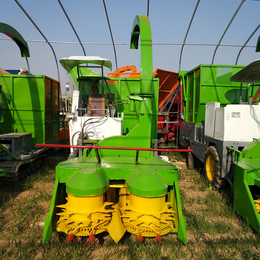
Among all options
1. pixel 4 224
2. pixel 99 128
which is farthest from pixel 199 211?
pixel 4 224

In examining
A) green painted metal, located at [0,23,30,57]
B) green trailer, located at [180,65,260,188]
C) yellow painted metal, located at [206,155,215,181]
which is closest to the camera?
green trailer, located at [180,65,260,188]

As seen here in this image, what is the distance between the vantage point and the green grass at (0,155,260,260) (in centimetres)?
247

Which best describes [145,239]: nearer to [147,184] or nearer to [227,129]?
[147,184]

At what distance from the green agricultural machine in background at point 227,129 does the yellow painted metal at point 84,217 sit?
1.97 metres

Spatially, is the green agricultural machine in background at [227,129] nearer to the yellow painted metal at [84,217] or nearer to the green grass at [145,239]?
the green grass at [145,239]

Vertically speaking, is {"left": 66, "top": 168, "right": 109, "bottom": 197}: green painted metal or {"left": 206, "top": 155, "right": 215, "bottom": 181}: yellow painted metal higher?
{"left": 66, "top": 168, "right": 109, "bottom": 197}: green painted metal

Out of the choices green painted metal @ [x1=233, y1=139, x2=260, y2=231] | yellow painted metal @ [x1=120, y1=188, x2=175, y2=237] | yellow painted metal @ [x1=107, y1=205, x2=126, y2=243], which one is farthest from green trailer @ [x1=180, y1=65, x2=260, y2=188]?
yellow painted metal @ [x1=107, y1=205, x2=126, y2=243]

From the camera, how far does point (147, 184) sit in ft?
8.08

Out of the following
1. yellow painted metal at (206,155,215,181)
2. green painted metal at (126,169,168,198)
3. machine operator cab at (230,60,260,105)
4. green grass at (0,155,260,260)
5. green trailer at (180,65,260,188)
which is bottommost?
green grass at (0,155,260,260)

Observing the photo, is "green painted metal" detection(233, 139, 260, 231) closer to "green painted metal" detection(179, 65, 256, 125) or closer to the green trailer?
the green trailer

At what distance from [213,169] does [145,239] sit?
280 cm

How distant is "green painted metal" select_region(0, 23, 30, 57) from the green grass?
4247mm

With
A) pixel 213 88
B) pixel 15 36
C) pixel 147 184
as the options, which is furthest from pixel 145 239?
pixel 15 36

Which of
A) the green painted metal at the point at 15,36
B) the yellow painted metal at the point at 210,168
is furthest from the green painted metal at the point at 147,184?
the green painted metal at the point at 15,36
